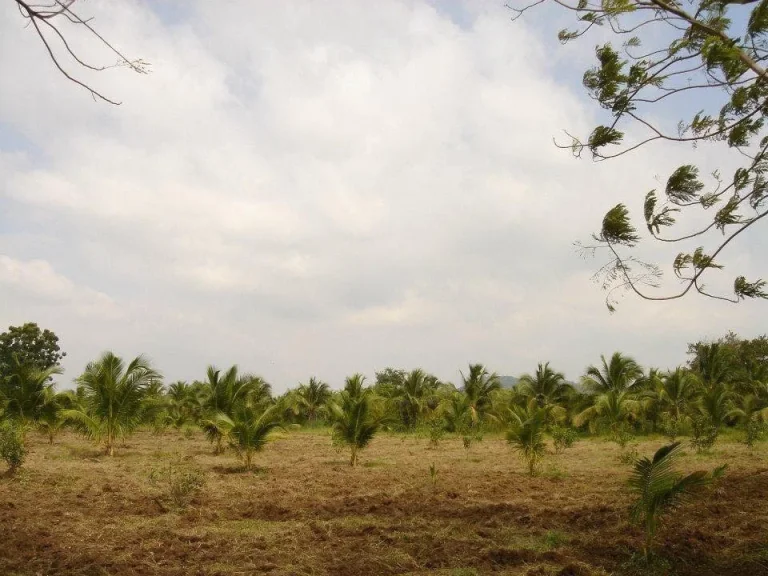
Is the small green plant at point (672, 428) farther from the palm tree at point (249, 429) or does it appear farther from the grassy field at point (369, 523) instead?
the palm tree at point (249, 429)

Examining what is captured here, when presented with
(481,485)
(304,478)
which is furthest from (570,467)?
(304,478)

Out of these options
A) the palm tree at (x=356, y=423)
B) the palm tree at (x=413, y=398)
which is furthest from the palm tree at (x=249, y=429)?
the palm tree at (x=413, y=398)

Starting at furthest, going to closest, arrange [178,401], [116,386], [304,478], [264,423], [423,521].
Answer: [178,401] < [116,386] < [264,423] < [304,478] < [423,521]

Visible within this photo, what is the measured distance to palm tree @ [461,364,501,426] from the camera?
31.5 metres

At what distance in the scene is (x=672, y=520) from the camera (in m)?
8.62

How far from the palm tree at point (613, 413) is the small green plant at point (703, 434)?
2.12m

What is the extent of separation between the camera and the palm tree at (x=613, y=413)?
2177cm

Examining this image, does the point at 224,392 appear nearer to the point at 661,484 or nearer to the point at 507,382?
the point at 661,484

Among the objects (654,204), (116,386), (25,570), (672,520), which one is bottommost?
(25,570)

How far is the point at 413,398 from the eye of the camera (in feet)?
107

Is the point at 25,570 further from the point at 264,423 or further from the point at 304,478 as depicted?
the point at 264,423

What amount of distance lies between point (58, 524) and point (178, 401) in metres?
26.8

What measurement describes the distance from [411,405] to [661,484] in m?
27.0

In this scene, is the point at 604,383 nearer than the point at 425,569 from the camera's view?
No
